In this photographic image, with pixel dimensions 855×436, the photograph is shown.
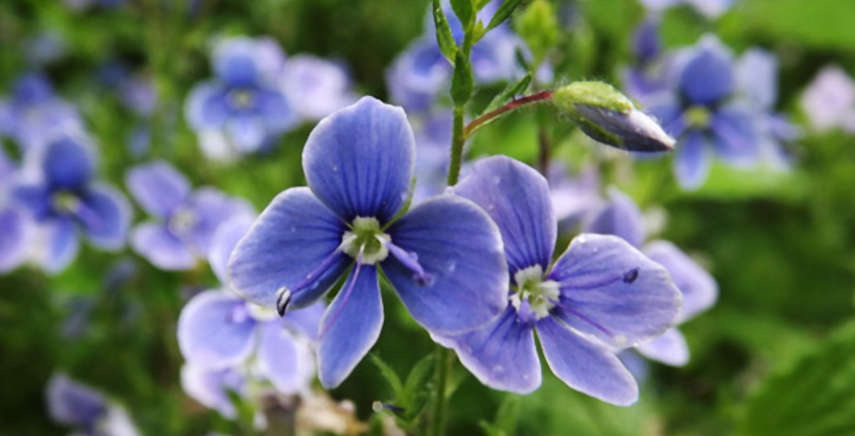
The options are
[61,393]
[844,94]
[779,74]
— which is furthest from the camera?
[779,74]

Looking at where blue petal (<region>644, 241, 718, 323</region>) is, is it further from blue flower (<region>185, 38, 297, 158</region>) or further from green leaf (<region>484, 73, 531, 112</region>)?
blue flower (<region>185, 38, 297, 158</region>)

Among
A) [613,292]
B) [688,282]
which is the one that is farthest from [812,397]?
[613,292]

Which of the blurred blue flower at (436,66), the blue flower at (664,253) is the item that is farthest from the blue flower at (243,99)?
the blue flower at (664,253)

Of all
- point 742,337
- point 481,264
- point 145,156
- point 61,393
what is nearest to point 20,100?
point 145,156

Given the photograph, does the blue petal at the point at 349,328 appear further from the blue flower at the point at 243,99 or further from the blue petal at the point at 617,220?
the blue flower at the point at 243,99

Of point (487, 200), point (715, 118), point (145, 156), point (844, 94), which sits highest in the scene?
point (844, 94)

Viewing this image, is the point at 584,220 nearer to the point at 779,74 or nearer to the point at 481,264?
the point at 481,264
